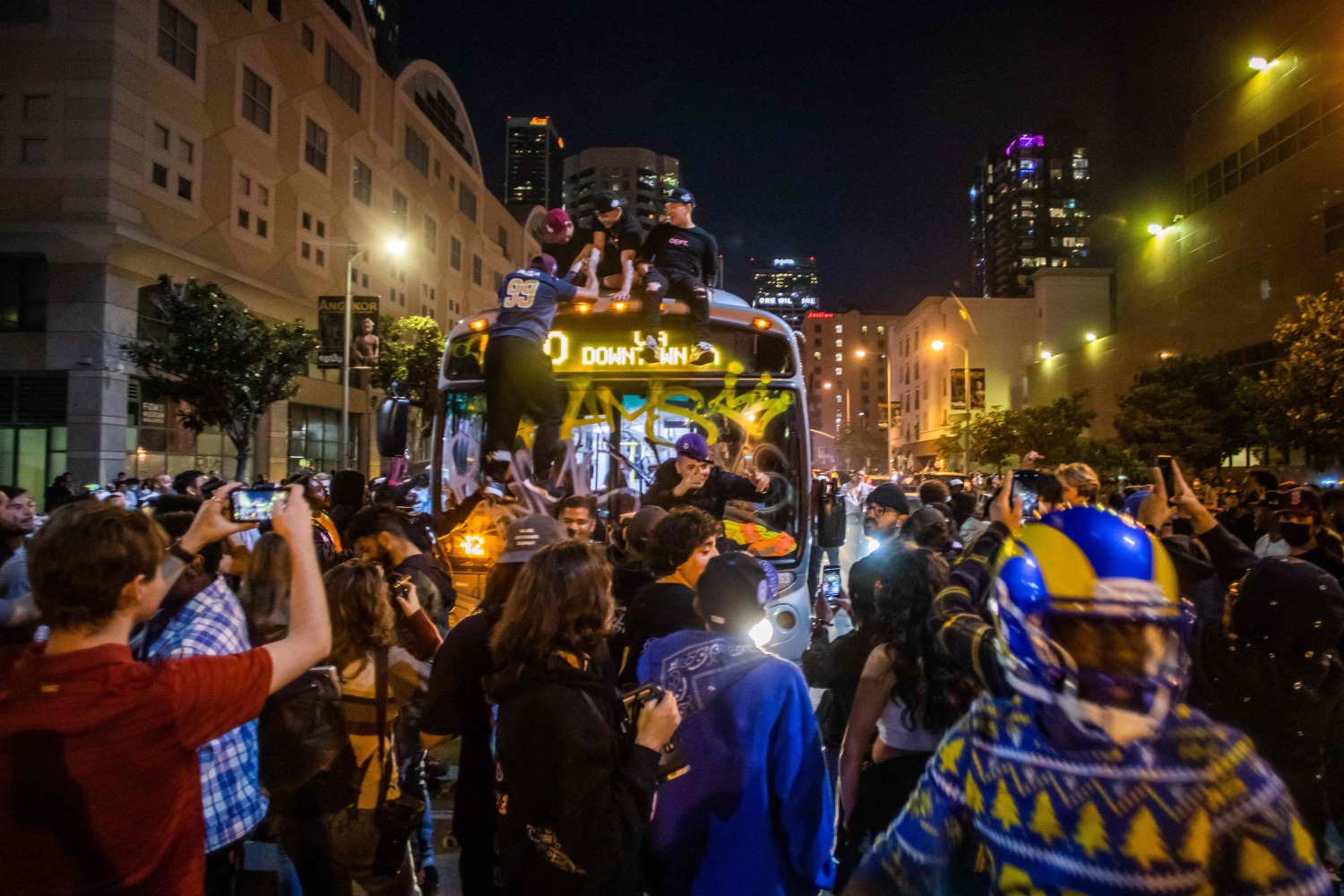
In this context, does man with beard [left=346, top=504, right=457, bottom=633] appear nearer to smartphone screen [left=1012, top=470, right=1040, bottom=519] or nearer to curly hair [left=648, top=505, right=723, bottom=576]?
curly hair [left=648, top=505, right=723, bottom=576]

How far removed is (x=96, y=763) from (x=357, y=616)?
1.54m

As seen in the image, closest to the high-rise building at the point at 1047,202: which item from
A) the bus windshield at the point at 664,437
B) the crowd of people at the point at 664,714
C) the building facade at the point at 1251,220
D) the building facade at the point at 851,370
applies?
the building facade at the point at 851,370

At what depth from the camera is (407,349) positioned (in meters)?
40.1

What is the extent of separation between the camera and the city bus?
6781 millimetres

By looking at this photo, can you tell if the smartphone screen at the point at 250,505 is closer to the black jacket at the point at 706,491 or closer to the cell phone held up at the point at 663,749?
the cell phone held up at the point at 663,749

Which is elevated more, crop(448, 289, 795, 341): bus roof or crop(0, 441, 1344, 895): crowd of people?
crop(448, 289, 795, 341): bus roof

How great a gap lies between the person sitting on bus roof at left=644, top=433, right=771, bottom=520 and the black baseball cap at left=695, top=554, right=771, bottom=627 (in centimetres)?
329

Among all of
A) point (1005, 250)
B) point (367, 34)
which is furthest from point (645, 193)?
point (367, 34)

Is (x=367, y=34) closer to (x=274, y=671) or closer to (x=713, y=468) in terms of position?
(x=713, y=468)

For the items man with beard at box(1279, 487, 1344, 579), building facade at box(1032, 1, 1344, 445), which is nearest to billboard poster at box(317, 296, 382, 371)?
man with beard at box(1279, 487, 1344, 579)

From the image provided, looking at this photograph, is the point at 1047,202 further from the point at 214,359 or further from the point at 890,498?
the point at 890,498

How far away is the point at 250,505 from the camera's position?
3066 millimetres

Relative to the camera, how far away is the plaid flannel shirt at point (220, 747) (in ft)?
9.44

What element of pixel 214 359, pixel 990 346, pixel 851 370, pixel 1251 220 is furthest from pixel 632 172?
pixel 214 359
